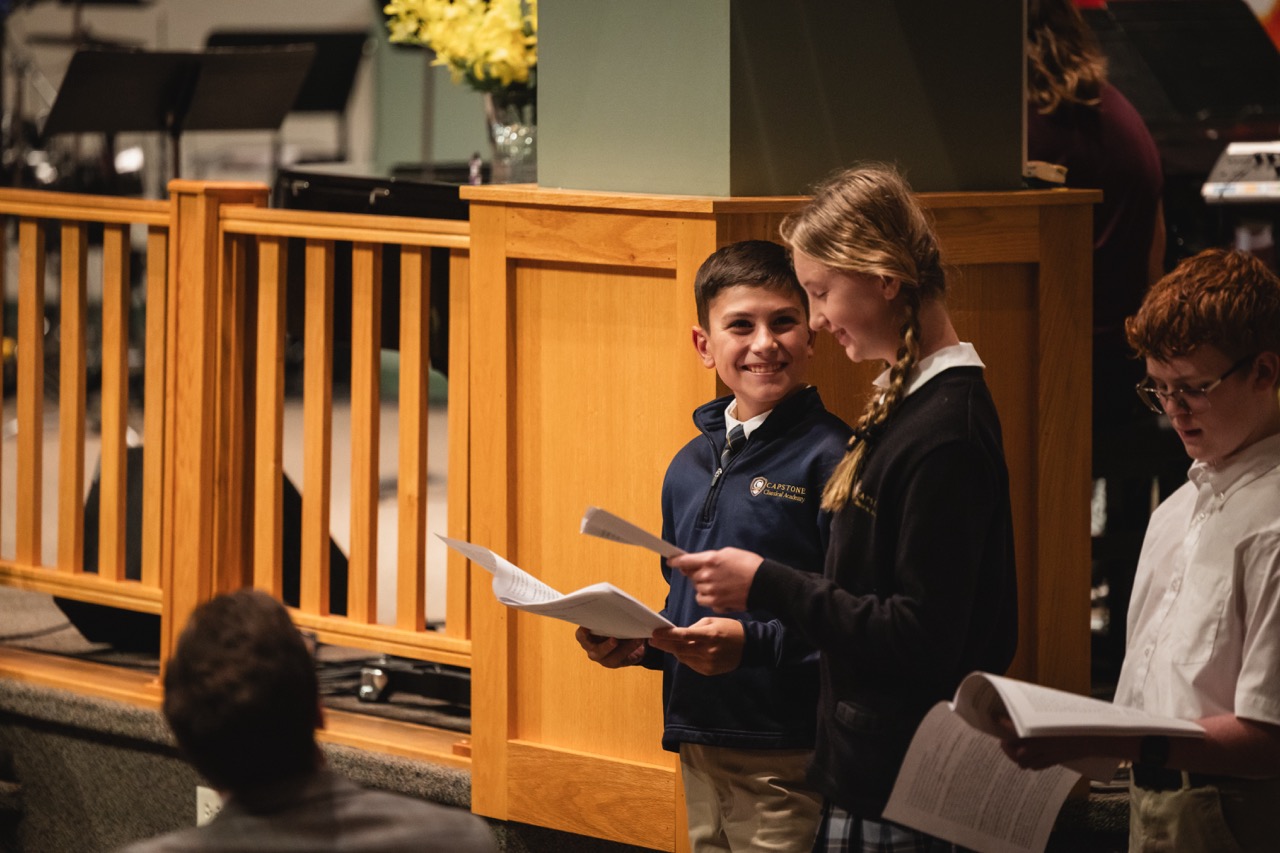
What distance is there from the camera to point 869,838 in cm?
216

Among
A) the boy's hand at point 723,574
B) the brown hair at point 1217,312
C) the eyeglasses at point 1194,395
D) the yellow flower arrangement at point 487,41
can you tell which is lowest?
the boy's hand at point 723,574

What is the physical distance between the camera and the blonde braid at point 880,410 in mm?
2141

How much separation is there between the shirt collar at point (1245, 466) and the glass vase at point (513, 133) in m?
2.74

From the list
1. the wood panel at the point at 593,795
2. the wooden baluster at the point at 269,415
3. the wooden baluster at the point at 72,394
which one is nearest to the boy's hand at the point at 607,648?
the wood panel at the point at 593,795

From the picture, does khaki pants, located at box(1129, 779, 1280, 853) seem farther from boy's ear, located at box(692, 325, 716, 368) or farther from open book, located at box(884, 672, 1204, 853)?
boy's ear, located at box(692, 325, 716, 368)

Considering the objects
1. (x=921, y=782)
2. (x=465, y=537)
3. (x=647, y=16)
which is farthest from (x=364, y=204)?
(x=921, y=782)

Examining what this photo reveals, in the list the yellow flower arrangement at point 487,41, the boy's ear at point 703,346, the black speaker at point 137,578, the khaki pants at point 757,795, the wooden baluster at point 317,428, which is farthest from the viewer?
the yellow flower arrangement at point 487,41

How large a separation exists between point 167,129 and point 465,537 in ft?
9.95

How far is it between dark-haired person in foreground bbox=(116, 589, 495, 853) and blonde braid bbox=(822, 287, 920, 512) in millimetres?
742

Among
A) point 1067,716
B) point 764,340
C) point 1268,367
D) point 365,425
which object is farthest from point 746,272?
point 365,425

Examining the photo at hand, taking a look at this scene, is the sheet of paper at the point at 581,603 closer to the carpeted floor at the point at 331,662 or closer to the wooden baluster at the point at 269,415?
the carpeted floor at the point at 331,662

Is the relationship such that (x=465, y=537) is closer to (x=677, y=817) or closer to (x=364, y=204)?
(x=677, y=817)

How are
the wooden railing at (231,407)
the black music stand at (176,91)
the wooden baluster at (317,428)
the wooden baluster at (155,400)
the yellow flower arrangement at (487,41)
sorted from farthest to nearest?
1. the black music stand at (176,91)
2. the yellow flower arrangement at (487,41)
3. the wooden baluster at (155,400)
4. the wooden baluster at (317,428)
5. the wooden railing at (231,407)

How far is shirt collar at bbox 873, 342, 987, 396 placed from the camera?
2131mm
